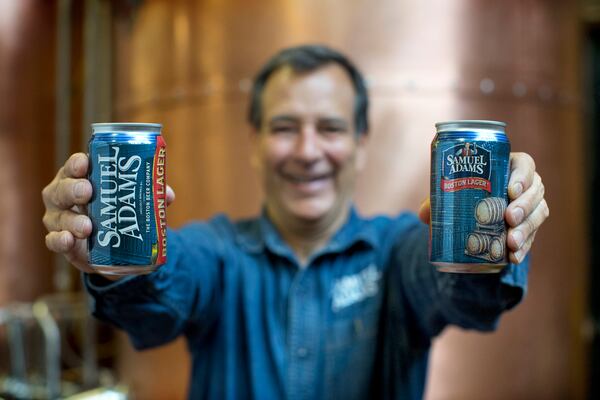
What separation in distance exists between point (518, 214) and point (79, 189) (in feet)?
1.93

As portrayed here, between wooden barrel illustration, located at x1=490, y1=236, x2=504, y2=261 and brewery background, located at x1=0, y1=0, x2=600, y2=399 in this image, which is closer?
wooden barrel illustration, located at x1=490, y1=236, x2=504, y2=261

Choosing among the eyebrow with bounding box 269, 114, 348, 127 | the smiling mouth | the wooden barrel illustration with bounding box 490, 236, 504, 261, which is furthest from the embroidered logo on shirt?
the wooden barrel illustration with bounding box 490, 236, 504, 261

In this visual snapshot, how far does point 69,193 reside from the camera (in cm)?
99

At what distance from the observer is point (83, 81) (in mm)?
3506

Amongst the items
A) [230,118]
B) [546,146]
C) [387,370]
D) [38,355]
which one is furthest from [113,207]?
[38,355]

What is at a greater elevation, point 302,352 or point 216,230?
point 216,230

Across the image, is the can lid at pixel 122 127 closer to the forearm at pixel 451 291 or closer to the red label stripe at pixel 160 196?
the red label stripe at pixel 160 196

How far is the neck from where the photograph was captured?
1.66 m

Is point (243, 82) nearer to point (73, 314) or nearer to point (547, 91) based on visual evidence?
point (547, 91)

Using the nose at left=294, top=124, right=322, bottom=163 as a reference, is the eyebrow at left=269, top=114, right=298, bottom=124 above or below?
above

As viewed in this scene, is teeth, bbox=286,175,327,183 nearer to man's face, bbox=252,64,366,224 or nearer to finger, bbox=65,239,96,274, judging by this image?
man's face, bbox=252,64,366,224

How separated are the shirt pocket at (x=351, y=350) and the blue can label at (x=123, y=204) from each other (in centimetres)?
68

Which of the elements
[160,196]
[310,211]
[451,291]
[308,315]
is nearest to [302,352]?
[308,315]

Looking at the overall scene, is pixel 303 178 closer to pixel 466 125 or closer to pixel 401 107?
pixel 466 125
